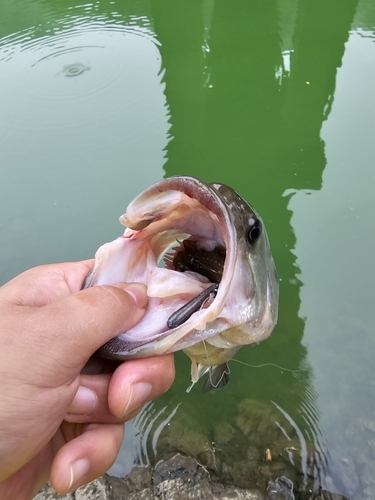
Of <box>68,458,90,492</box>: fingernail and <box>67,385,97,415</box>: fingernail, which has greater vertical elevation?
<box>67,385,97,415</box>: fingernail

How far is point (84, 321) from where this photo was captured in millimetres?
1065

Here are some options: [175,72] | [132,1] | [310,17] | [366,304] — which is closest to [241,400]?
[366,304]

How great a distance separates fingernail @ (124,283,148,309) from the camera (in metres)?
1.24

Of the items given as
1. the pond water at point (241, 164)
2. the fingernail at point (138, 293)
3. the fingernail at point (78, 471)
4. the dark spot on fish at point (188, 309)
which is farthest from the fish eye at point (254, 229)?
the pond water at point (241, 164)

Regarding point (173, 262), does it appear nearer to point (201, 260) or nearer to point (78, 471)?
point (201, 260)

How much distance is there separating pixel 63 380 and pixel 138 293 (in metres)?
0.32

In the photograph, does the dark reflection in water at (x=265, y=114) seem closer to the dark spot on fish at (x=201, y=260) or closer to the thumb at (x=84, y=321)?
the dark spot on fish at (x=201, y=260)

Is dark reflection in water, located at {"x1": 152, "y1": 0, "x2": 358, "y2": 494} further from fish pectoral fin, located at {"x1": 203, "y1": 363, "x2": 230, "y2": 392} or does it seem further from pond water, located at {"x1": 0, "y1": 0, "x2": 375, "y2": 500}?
fish pectoral fin, located at {"x1": 203, "y1": 363, "x2": 230, "y2": 392}

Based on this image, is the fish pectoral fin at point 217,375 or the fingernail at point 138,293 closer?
the fingernail at point 138,293

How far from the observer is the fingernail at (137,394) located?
1.21 meters

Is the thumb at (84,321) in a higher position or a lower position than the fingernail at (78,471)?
higher

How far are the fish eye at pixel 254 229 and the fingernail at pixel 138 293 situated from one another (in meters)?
0.36

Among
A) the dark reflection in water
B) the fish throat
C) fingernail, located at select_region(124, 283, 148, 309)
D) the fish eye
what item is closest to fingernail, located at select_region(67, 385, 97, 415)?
fingernail, located at select_region(124, 283, 148, 309)

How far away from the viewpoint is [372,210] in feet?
10.2
